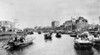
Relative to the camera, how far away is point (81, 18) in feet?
472

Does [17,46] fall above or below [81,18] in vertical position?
below

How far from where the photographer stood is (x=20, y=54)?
28734 mm

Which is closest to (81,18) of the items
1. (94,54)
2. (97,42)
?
(97,42)

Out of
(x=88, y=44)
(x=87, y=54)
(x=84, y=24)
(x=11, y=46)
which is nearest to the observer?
(x=87, y=54)

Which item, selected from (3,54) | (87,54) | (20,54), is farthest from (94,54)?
(3,54)

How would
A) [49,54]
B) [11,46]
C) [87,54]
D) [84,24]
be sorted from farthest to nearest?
[84,24] → [11,46] → [49,54] → [87,54]

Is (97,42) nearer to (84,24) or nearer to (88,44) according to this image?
(88,44)

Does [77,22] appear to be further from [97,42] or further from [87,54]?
[87,54]

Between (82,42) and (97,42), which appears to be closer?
(82,42)

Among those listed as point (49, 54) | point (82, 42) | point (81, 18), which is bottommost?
point (49, 54)

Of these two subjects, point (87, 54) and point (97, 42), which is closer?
point (87, 54)

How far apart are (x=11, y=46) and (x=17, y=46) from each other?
1737 mm

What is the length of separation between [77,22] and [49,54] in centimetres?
12746

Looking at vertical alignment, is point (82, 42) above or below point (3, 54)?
above
